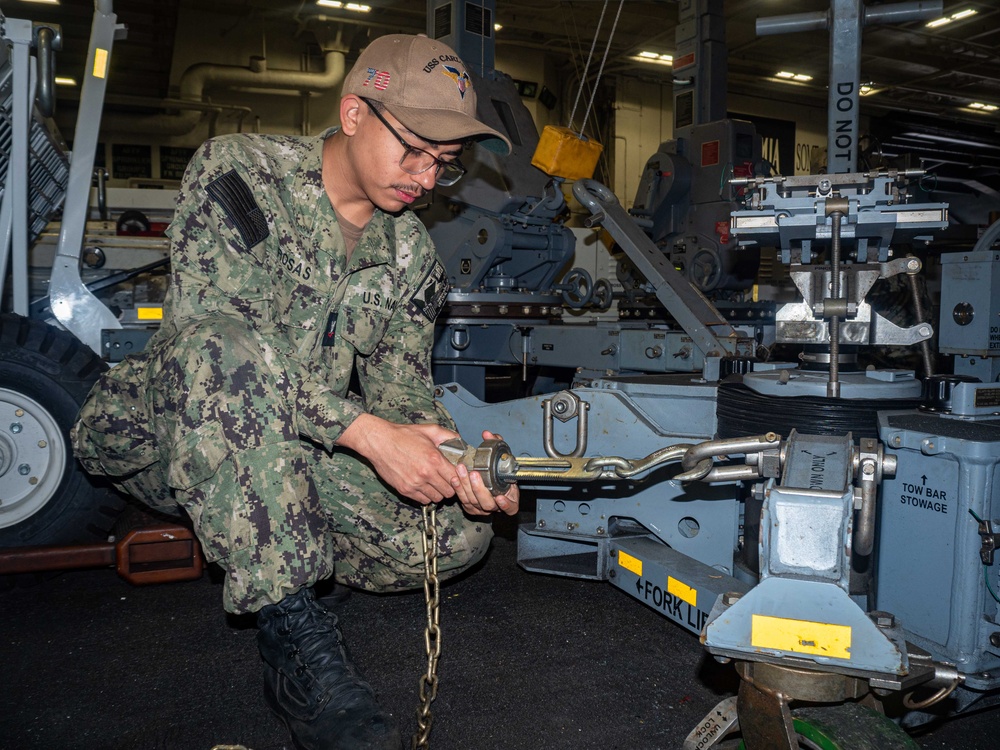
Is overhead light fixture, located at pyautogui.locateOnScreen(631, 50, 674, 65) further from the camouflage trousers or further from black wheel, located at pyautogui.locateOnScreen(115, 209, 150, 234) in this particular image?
the camouflage trousers

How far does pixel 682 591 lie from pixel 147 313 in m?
2.74

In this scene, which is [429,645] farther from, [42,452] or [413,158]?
[42,452]

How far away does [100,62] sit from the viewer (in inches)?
121

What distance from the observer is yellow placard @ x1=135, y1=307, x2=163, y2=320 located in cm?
351

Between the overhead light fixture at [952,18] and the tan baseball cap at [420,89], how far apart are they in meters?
11.3

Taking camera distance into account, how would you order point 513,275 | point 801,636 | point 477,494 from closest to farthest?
point 801,636 < point 477,494 < point 513,275

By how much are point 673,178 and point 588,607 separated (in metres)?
4.79

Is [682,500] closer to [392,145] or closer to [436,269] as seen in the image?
[436,269]

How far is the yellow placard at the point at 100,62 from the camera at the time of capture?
3.06 metres

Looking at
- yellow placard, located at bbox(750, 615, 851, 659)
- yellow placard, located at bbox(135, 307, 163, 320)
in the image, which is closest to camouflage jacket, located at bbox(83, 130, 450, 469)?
yellow placard, located at bbox(750, 615, 851, 659)

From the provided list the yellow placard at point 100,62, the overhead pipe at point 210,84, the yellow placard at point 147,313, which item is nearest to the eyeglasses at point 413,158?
the yellow placard at point 100,62

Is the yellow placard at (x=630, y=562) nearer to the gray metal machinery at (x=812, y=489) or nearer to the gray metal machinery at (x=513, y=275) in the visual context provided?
the gray metal machinery at (x=812, y=489)

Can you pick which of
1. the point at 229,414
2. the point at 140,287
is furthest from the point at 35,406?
the point at 140,287

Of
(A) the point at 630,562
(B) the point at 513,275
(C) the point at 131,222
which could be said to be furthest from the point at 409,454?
(C) the point at 131,222
